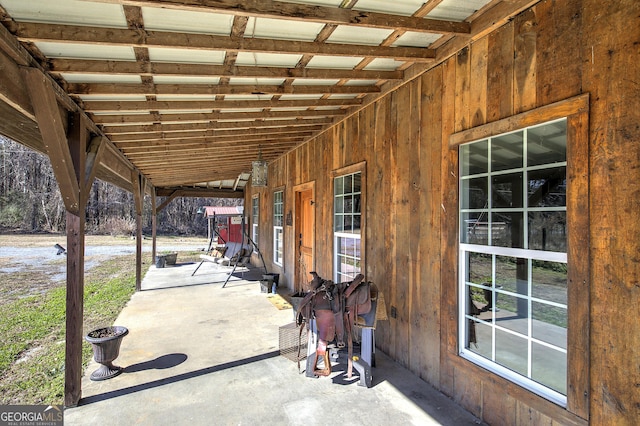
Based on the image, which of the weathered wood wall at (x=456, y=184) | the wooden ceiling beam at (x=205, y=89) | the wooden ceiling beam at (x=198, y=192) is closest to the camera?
the weathered wood wall at (x=456, y=184)

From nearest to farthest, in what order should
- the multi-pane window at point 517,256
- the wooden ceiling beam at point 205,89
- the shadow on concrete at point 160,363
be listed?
the multi-pane window at point 517,256, the wooden ceiling beam at point 205,89, the shadow on concrete at point 160,363

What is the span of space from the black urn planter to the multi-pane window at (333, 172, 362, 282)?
253 centimetres

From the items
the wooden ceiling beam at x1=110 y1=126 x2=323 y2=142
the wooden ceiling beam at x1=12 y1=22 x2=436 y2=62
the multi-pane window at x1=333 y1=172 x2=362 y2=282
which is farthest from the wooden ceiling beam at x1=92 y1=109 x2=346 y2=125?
the wooden ceiling beam at x1=12 y1=22 x2=436 y2=62

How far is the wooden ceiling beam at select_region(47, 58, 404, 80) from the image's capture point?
2.20 meters

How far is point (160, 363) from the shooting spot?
3246 mm

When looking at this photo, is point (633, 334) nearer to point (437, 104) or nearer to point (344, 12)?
point (437, 104)

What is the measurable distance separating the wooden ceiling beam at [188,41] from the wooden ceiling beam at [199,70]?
358 mm

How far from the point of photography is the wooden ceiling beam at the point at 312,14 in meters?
1.60

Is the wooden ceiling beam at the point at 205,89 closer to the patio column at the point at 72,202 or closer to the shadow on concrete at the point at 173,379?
the patio column at the point at 72,202

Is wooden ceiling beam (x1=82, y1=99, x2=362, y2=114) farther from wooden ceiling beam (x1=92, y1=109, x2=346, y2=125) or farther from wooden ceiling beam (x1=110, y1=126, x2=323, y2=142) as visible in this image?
wooden ceiling beam (x1=110, y1=126, x2=323, y2=142)

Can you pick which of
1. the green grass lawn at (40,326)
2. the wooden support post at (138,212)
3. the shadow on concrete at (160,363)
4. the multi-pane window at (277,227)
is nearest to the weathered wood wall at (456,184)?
the shadow on concrete at (160,363)

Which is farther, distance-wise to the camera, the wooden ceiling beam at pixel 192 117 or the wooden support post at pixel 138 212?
the wooden support post at pixel 138 212

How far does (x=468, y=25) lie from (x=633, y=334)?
1983 millimetres

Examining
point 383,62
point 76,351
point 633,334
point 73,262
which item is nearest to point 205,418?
point 76,351
